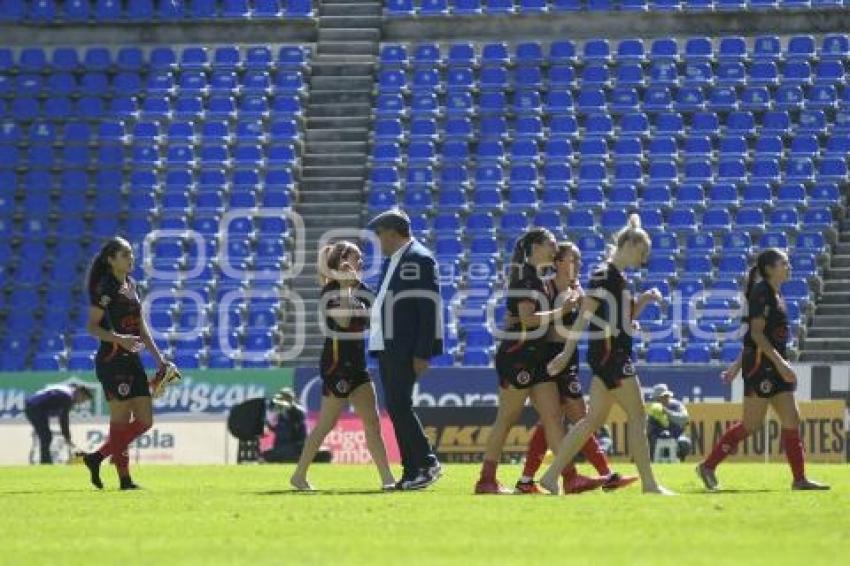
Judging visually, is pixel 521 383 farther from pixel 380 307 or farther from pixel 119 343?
pixel 119 343

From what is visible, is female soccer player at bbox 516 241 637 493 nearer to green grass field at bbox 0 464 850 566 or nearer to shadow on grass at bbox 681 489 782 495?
green grass field at bbox 0 464 850 566

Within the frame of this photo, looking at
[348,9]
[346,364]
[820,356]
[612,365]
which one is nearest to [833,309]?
[820,356]

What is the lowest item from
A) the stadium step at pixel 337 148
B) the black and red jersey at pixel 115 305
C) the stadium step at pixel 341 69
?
the black and red jersey at pixel 115 305

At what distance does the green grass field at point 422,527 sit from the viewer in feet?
35.1

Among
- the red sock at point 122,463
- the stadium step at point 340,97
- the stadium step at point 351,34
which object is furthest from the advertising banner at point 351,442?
the red sock at point 122,463

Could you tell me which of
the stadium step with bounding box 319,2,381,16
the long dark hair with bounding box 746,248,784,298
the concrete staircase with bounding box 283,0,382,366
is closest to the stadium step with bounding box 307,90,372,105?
the concrete staircase with bounding box 283,0,382,366

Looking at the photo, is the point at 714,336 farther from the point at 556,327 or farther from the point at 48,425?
the point at 556,327

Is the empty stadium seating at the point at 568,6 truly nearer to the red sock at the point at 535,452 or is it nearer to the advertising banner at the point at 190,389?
the advertising banner at the point at 190,389

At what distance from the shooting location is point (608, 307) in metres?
15.4

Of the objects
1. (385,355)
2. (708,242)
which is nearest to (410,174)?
(708,242)

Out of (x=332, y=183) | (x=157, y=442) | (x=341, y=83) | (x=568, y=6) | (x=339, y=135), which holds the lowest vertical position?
(x=157, y=442)

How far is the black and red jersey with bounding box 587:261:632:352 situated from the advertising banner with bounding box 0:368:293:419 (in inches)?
708

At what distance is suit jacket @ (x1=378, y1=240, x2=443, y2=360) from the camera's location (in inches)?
664

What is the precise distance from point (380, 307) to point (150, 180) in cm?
2236
